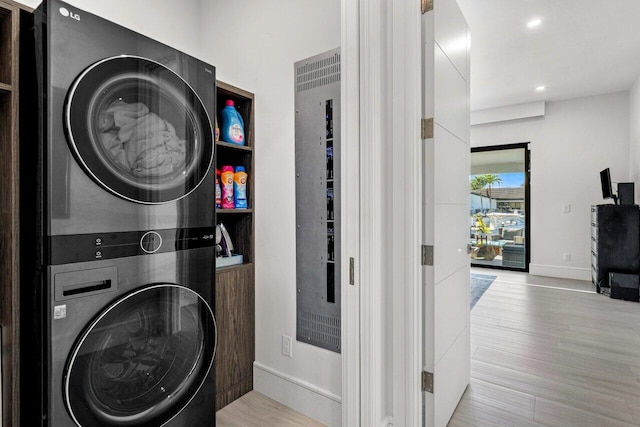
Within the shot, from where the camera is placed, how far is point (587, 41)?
3350 millimetres

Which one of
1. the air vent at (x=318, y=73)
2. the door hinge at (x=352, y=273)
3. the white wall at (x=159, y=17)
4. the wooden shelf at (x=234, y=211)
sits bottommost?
the door hinge at (x=352, y=273)

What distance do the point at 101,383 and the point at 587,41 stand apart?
4732 millimetres

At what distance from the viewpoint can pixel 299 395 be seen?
1806 millimetres

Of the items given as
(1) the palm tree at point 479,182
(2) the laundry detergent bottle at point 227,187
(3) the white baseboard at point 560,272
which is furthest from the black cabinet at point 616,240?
(2) the laundry detergent bottle at point 227,187

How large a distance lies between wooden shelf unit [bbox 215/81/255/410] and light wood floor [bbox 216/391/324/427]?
58 millimetres

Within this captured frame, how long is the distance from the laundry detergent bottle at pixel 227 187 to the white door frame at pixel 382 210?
770 mm

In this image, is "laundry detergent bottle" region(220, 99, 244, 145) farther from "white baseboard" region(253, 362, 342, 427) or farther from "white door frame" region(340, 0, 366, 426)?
"white baseboard" region(253, 362, 342, 427)

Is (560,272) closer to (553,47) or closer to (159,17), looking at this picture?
(553,47)

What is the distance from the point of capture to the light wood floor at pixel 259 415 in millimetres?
1710

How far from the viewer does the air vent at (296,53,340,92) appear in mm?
1649

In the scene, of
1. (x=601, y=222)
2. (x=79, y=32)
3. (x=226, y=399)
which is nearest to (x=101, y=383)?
(x=226, y=399)

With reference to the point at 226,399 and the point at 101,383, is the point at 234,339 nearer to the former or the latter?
the point at 226,399

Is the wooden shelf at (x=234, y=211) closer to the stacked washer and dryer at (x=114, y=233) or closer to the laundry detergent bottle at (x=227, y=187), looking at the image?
the laundry detergent bottle at (x=227, y=187)

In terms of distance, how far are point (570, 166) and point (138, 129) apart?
6.18m
